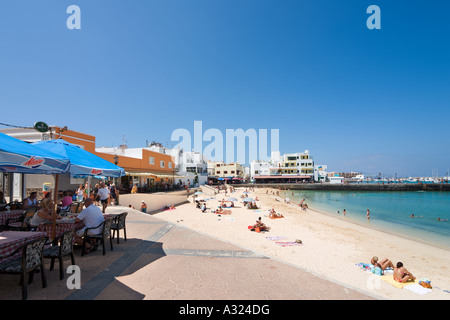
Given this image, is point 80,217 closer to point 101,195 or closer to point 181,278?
point 181,278

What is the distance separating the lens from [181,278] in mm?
4195

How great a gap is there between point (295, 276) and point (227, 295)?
168 centimetres

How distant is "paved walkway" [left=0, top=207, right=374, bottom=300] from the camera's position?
3.57 m

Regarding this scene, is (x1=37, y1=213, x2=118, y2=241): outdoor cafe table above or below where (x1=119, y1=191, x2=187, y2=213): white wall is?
above

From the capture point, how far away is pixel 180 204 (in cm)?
2053

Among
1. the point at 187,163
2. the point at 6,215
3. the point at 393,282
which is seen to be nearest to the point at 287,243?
the point at 393,282

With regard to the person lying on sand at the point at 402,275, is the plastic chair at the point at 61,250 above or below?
above

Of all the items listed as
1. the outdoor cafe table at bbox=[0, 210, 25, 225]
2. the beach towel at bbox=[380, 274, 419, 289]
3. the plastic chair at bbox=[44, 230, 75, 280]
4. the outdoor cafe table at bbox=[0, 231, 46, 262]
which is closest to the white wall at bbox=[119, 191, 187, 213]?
the outdoor cafe table at bbox=[0, 210, 25, 225]

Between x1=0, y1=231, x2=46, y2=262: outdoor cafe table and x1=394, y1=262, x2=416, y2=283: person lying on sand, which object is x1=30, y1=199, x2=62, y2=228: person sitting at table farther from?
x1=394, y1=262, x2=416, y2=283: person lying on sand

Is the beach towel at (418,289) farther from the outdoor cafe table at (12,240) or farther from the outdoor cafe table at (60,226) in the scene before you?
the outdoor cafe table at (12,240)

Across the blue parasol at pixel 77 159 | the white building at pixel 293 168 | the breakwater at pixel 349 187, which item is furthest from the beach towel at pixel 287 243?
the white building at pixel 293 168

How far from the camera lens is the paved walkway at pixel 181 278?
11.7ft
